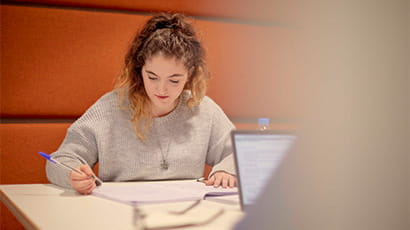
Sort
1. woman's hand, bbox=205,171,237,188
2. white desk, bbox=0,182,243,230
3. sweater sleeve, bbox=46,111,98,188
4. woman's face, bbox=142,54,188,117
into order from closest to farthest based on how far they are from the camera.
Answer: white desk, bbox=0,182,243,230 < woman's hand, bbox=205,171,237,188 < sweater sleeve, bbox=46,111,98,188 < woman's face, bbox=142,54,188,117

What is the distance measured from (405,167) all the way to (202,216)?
1.53 ft

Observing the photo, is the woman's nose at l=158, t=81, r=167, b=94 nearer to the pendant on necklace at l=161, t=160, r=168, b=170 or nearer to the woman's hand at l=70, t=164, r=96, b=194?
the pendant on necklace at l=161, t=160, r=168, b=170

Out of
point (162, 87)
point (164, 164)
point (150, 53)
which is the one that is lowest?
point (164, 164)

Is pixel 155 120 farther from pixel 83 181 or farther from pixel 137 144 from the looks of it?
pixel 83 181

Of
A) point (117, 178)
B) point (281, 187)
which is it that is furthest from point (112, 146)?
point (281, 187)

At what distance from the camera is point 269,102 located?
1.85 meters

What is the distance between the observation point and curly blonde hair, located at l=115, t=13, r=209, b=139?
1.32 m

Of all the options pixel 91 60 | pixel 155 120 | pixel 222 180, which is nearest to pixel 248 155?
pixel 222 180

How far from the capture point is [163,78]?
4.23 feet

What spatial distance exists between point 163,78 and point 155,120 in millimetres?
181

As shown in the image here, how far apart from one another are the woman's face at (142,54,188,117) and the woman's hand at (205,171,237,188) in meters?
0.35

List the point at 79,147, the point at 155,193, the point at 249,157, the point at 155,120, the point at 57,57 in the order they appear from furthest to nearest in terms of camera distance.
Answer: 1. the point at 57,57
2. the point at 155,120
3. the point at 79,147
4. the point at 155,193
5. the point at 249,157

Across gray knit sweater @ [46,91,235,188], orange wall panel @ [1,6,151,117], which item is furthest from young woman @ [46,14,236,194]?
orange wall panel @ [1,6,151,117]

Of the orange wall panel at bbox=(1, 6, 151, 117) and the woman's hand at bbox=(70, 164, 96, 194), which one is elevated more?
the orange wall panel at bbox=(1, 6, 151, 117)
